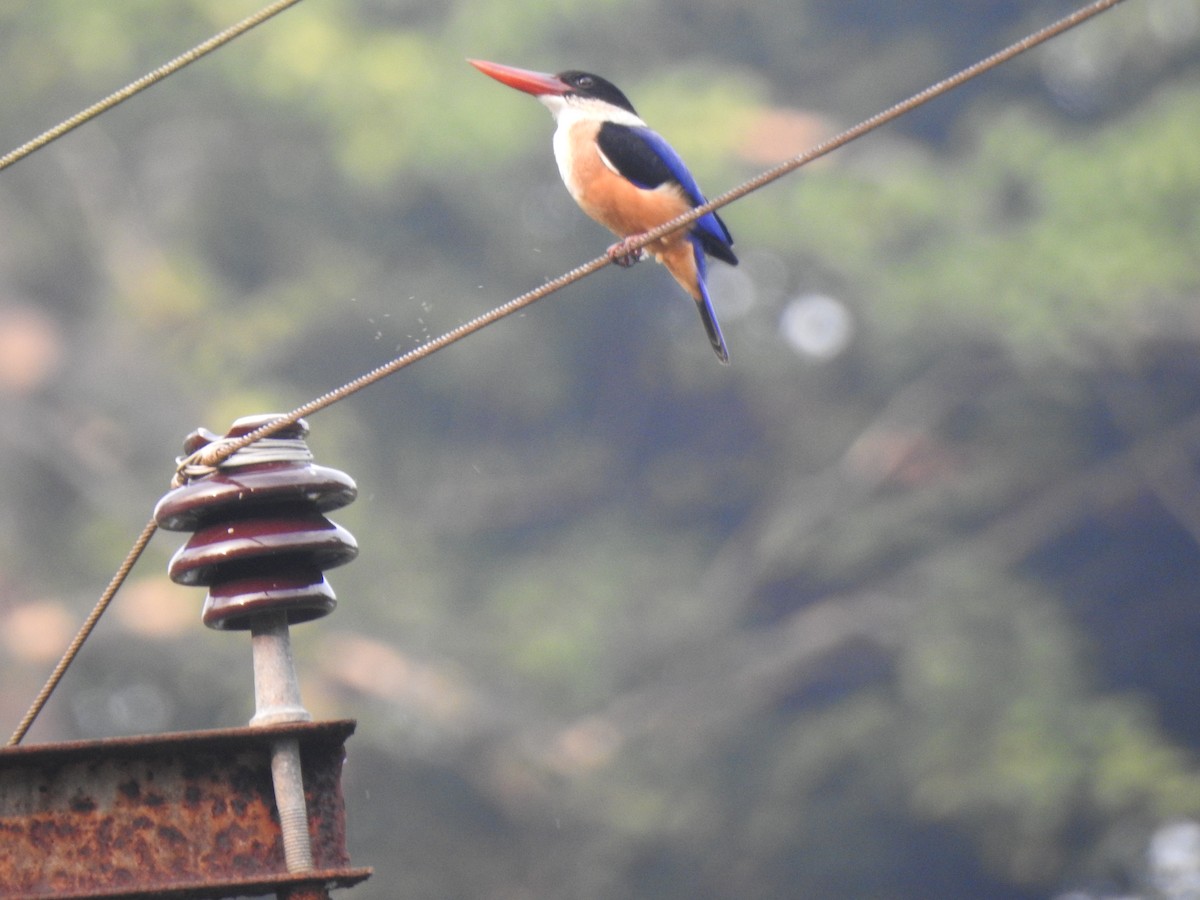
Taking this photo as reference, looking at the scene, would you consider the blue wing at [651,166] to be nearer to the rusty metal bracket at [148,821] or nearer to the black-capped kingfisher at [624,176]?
the black-capped kingfisher at [624,176]

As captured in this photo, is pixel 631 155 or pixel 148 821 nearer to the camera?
pixel 148 821

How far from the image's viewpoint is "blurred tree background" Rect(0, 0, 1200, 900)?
31.0 ft

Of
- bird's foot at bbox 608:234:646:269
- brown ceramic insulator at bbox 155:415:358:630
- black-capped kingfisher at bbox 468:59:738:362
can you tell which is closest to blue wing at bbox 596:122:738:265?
black-capped kingfisher at bbox 468:59:738:362

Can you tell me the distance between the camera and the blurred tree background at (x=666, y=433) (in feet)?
31.0

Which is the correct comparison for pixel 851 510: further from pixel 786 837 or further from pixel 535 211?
pixel 535 211

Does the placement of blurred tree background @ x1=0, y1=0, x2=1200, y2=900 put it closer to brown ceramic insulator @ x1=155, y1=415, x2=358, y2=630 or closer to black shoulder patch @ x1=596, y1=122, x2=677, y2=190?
black shoulder patch @ x1=596, y1=122, x2=677, y2=190

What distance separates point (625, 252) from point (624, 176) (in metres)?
0.43

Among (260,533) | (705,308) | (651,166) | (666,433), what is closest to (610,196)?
(651,166)

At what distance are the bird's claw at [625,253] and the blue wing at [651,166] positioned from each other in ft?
0.53

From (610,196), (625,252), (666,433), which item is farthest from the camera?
(666,433)

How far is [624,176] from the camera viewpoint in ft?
12.2

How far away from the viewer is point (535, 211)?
11.4m

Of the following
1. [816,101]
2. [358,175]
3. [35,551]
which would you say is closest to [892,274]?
[816,101]

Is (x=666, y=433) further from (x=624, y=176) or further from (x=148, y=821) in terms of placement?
(x=148, y=821)
